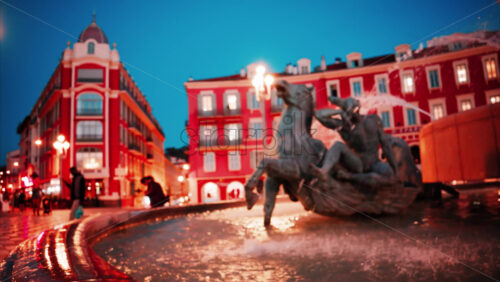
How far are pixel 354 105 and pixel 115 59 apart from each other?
35630 millimetres

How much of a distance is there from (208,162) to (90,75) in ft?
49.7

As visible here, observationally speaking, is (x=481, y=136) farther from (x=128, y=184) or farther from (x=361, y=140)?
(x=128, y=184)

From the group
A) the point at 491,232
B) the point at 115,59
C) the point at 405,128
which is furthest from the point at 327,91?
the point at 491,232

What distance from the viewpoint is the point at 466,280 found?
7.22ft

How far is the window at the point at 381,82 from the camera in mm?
30484

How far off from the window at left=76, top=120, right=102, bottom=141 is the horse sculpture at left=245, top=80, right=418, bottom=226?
108 feet

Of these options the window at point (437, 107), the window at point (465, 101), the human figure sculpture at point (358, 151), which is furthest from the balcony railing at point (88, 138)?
the human figure sculpture at point (358, 151)

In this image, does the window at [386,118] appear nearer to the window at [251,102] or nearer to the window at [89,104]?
the window at [251,102]

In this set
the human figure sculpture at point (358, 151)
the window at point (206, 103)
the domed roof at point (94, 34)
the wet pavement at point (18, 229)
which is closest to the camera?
the wet pavement at point (18, 229)

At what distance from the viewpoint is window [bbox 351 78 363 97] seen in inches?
1233

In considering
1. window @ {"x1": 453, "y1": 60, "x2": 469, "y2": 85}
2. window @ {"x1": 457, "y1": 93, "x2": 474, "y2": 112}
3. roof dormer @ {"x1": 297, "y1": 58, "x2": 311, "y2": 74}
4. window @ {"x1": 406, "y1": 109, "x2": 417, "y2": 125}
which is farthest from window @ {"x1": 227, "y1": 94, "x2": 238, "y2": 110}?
window @ {"x1": 457, "y1": 93, "x2": 474, "y2": 112}

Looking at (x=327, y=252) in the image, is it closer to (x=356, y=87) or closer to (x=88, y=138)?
(x=356, y=87)

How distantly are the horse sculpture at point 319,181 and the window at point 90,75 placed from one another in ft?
112

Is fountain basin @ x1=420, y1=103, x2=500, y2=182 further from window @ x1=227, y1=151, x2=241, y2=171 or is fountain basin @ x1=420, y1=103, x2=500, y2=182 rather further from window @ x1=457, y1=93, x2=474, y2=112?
window @ x1=227, y1=151, x2=241, y2=171
